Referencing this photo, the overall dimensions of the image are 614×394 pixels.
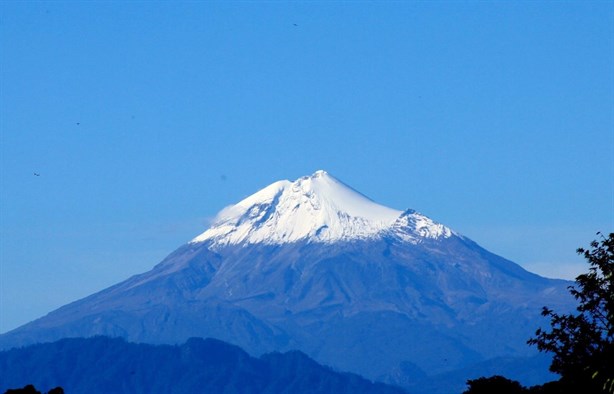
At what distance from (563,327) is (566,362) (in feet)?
4.79

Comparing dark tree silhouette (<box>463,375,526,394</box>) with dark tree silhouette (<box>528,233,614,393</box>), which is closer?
dark tree silhouette (<box>528,233,614,393</box>)

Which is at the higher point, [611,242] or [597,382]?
[611,242]

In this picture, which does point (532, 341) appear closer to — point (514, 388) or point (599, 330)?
point (599, 330)

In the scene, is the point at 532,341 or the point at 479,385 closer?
the point at 532,341

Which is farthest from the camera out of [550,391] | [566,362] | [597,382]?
[550,391]

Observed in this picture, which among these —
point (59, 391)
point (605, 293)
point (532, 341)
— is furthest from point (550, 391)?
point (59, 391)

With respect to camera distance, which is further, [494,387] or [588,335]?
[494,387]

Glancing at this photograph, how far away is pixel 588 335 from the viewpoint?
67.8 metres

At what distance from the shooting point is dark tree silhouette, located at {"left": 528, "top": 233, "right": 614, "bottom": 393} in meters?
63.2

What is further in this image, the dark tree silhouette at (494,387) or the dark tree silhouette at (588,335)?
the dark tree silhouette at (494,387)

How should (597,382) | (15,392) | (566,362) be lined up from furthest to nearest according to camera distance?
(15,392)
(566,362)
(597,382)

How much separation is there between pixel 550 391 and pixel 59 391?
78.8 ft

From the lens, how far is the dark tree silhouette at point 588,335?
63219 mm

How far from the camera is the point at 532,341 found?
227ft
